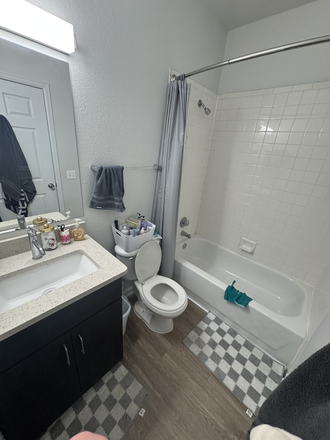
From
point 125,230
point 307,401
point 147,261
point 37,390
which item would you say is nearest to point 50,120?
point 125,230

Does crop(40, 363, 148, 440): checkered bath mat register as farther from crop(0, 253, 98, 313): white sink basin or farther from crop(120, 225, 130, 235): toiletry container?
crop(120, 225, 130, 235): toiletry container

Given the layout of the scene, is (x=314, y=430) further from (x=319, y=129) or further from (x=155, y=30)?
(x=155, y=30)

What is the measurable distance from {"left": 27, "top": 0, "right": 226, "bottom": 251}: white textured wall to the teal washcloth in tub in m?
1.13

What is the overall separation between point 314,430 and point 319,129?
1.92m

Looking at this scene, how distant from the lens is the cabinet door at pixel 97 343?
94 centimetres

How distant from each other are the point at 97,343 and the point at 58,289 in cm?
46

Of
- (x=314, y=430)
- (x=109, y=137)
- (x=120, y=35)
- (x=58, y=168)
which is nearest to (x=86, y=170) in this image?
(x=58, y=168)

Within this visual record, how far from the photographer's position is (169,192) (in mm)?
1642

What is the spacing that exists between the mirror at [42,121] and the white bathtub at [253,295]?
1.34 meters

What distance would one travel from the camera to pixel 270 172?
1.80 metres

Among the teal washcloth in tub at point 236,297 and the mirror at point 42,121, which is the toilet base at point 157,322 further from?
the mirror at point 42,121

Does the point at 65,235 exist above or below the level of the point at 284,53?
below

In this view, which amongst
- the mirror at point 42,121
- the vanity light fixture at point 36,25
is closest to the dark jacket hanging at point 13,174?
the mirror at point 42,121

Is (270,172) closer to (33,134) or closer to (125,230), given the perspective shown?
(125,230)
